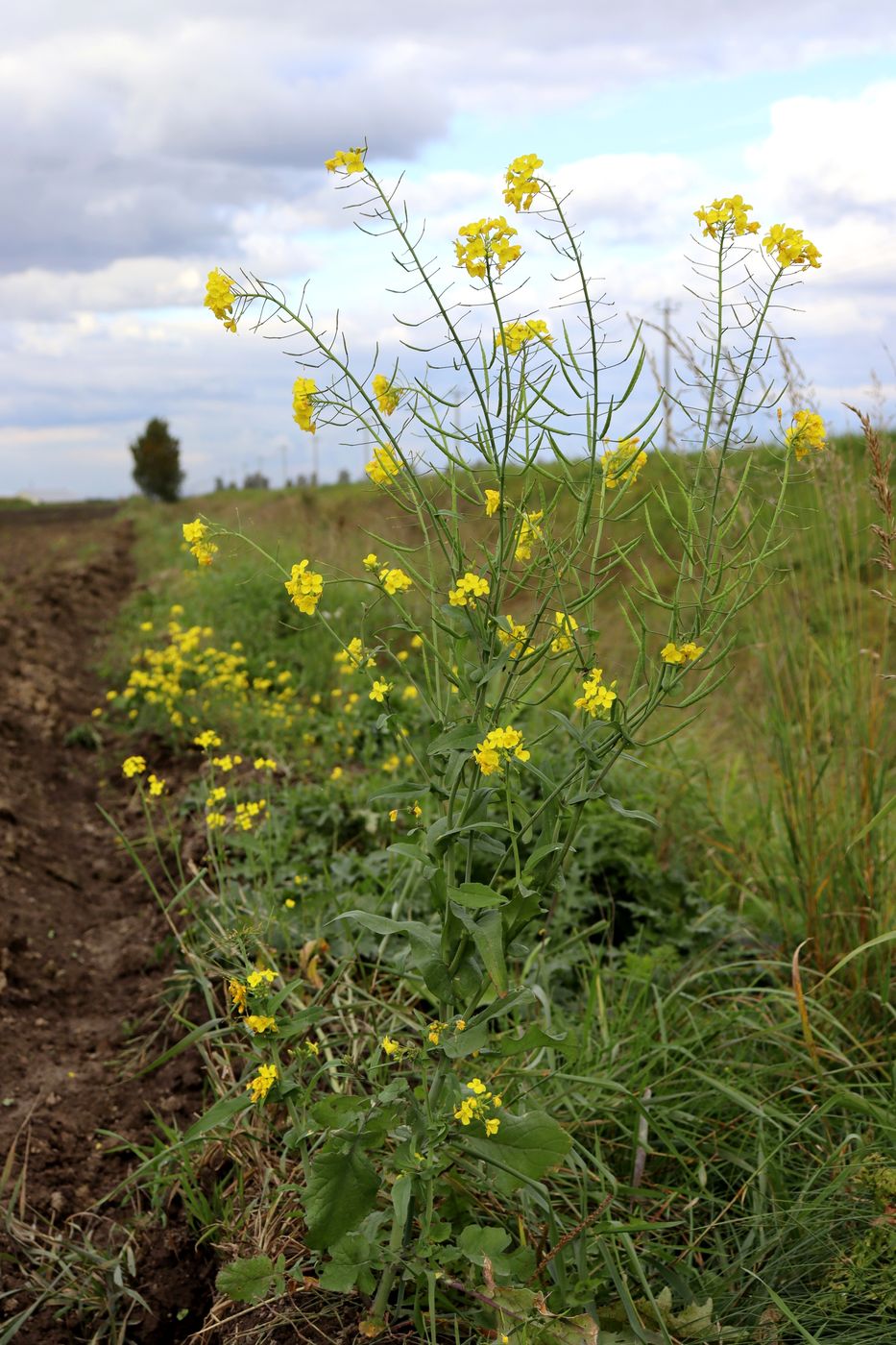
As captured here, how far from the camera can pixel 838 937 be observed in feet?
10.2

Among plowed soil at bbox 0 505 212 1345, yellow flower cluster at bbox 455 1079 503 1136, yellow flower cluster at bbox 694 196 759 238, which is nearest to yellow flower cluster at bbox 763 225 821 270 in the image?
yellow flower cluster at bbox 694 196 759 238

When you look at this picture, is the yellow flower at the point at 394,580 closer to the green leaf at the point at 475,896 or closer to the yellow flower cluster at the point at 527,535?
the yellow flower cluster at the point at 527,535

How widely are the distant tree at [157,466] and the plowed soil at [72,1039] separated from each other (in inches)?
1221

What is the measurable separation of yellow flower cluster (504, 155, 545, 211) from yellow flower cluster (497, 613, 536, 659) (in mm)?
677

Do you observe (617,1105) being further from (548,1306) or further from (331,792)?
(331,792)

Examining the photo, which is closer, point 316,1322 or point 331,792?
point 316,1322

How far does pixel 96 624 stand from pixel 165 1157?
799 cm

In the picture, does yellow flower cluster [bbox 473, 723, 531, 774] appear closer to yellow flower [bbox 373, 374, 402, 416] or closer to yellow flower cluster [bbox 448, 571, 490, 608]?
yellow flower cluster [bbox 448, 571, 490, 608]

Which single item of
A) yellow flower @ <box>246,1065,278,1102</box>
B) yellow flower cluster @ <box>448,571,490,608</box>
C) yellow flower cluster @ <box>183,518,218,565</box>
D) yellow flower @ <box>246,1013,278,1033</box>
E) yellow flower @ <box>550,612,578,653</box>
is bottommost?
yellow flower @ <box>246,1065,278,1102</box>

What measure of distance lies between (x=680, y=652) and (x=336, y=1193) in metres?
1.07

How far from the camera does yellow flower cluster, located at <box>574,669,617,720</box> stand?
176 centimetres

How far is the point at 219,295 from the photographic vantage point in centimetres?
183

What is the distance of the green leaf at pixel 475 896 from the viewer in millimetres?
1669

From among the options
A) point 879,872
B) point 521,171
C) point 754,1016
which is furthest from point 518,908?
point 879,872
